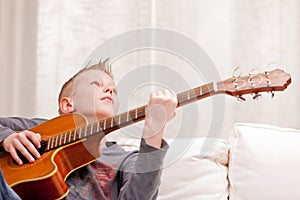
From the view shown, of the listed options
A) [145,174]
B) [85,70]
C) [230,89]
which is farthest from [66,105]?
[230,89]

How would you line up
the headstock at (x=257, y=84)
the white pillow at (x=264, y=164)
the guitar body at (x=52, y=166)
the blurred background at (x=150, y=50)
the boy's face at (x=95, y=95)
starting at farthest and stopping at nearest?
the blurred background at (x=150, y=50)
the white pillow at (x=264, y=164)
the boy's face at (x=95, y=95)
the guitar body at (x=52, y=166)
the headstock at (x=257, y=84)

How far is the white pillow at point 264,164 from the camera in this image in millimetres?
1601

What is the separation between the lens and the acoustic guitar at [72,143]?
1240 millimetres

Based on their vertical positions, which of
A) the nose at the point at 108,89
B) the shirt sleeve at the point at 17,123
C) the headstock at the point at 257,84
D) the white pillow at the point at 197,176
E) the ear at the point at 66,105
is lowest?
the white pillow at the point at 197,176

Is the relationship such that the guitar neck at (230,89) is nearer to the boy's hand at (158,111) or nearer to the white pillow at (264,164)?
the boy's hand at (158,111)

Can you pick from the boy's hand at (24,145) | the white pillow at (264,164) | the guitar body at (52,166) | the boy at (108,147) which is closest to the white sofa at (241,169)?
the white pillow at (264,164)

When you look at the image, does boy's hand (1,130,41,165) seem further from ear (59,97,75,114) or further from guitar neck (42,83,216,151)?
ear (59,97,75,114)

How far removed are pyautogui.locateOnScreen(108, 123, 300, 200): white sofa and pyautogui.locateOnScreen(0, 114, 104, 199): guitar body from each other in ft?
0.97

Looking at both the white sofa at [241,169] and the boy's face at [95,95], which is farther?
the white sofa at [241,169]

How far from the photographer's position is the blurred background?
206cm

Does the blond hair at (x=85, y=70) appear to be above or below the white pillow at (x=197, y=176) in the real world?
A: above

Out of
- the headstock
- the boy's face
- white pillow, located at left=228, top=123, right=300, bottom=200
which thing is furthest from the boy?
white pillow, located at left=228, top=123, right=300, bottom=200

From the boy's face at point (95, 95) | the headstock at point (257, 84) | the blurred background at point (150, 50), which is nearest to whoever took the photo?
the headstock at point (257, 84)

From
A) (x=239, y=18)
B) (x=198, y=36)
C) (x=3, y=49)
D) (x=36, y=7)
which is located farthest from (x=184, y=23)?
(x=3, y=49)
